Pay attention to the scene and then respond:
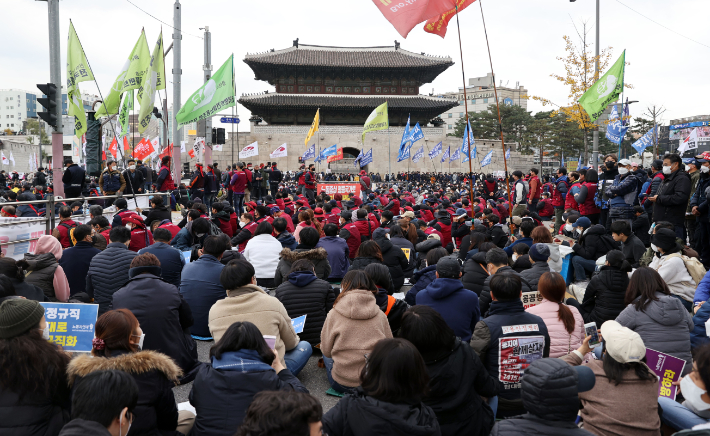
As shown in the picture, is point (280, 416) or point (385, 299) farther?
point (385, 299)

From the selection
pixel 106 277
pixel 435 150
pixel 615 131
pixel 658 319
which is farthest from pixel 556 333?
pixel 435 150

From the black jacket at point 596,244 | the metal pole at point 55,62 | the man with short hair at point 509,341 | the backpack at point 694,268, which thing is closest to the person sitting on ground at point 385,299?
the man with short hair at point 509,341

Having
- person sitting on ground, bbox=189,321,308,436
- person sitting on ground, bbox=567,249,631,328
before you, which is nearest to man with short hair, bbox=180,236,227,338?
person sitting on ground, bbox=189,321,308,436

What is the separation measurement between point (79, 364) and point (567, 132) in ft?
157

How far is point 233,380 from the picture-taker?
2729mm

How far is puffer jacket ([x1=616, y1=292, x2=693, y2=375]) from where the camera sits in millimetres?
3734

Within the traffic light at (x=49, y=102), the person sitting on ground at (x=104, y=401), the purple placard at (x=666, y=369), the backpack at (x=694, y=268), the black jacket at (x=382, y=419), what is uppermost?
the traffic light at (x=49, y=102)

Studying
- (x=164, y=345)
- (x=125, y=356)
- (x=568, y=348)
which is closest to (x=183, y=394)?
(x=164, y=345)

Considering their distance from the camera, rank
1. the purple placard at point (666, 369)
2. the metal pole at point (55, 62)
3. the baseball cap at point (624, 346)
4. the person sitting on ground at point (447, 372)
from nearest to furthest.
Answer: the baseball cap at point (624, 346) → the person sitting on ground at point (447, 372) → the purple placard at point (666, 369) → the metal pole at point (55, 62)

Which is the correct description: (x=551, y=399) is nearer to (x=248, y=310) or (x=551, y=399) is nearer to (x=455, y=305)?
(x=455, y=305)

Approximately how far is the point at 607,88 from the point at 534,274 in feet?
26.6

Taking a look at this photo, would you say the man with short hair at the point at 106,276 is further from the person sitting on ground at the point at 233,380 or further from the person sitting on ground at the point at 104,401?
the person sitting on ground at the point at 104,401

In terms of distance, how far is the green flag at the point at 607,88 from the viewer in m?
11.2

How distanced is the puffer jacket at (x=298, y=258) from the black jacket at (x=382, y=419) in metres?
3.53
